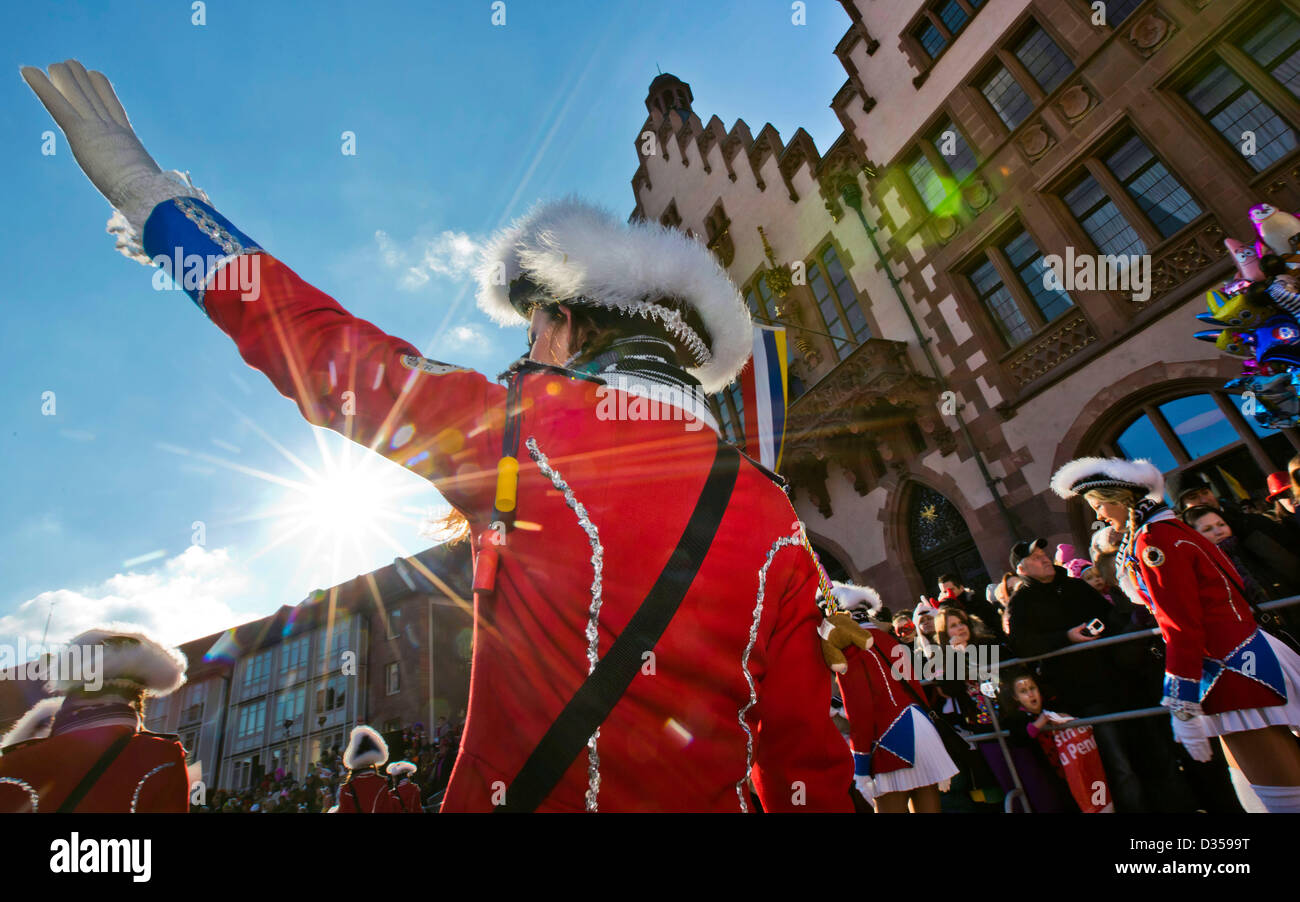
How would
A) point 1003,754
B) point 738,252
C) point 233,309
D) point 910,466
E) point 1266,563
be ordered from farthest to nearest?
point 738,252 → point 910,466 → point 1003,754 → point 1266,563 → point 233,309

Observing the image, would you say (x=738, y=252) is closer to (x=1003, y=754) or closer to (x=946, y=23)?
(x=946, y=23)

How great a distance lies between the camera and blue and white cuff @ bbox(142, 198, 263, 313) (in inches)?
48.6

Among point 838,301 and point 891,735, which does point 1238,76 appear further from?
point 891,735

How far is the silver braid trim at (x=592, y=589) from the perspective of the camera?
→ 98 centimetres

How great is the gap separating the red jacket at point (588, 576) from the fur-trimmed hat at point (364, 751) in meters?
7.35

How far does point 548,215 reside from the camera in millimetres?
1642

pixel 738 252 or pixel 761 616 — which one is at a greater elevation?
pixel 738 252

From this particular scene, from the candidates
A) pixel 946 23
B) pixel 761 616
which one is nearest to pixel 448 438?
pixel 761 616

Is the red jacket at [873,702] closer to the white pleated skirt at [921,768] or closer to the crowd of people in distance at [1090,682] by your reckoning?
the white pleated skirt at [921,768]

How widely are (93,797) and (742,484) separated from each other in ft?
11.0

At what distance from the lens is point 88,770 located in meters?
2.79

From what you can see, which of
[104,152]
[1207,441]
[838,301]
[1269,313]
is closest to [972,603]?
[1269,313]

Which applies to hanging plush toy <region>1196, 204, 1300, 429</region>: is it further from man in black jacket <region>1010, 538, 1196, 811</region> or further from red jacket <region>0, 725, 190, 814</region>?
red jacket <region>0, 725, 190, 814</region>

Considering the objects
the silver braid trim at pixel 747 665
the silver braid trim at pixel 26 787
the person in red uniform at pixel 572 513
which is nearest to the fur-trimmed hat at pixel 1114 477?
the person in red uniform at pixel 572 513
